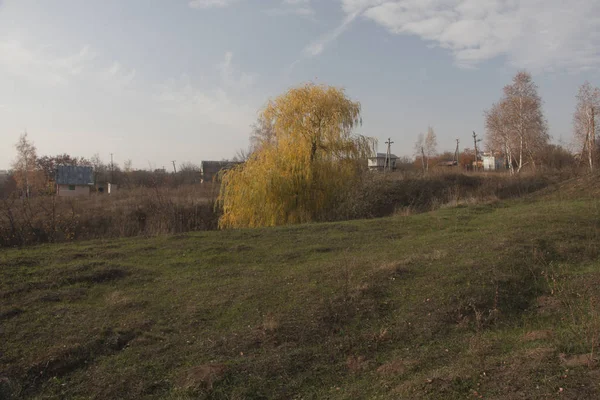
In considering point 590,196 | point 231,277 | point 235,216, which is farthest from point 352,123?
point 231,277

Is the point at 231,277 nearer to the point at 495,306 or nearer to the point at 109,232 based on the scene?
the point at 495,306

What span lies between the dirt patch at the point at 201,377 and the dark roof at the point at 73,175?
179ft

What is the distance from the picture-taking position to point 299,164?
18188 millimetres

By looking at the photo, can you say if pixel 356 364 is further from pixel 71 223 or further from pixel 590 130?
pixel 590 130

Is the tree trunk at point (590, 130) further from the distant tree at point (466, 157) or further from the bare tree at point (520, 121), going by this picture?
the distant tree at point (466, 157)

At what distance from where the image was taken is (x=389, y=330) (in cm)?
500

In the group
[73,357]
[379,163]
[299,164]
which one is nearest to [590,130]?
[379,163]

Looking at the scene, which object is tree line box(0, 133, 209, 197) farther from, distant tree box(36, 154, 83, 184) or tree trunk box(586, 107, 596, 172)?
tree trunk box(586, 107, 596, 172)

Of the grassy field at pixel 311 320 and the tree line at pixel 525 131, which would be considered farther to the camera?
the tree line at pixel 525 131

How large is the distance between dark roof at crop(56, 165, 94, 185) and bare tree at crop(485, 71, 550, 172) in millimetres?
44629

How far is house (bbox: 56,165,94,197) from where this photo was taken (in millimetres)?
52312

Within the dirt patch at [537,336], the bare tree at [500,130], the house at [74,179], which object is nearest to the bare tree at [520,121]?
the bare tree at [500,130]

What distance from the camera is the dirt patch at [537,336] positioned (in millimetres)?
4516

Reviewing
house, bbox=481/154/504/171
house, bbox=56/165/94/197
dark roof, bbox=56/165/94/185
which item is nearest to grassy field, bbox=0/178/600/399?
house, bbox=56/165/94/197
